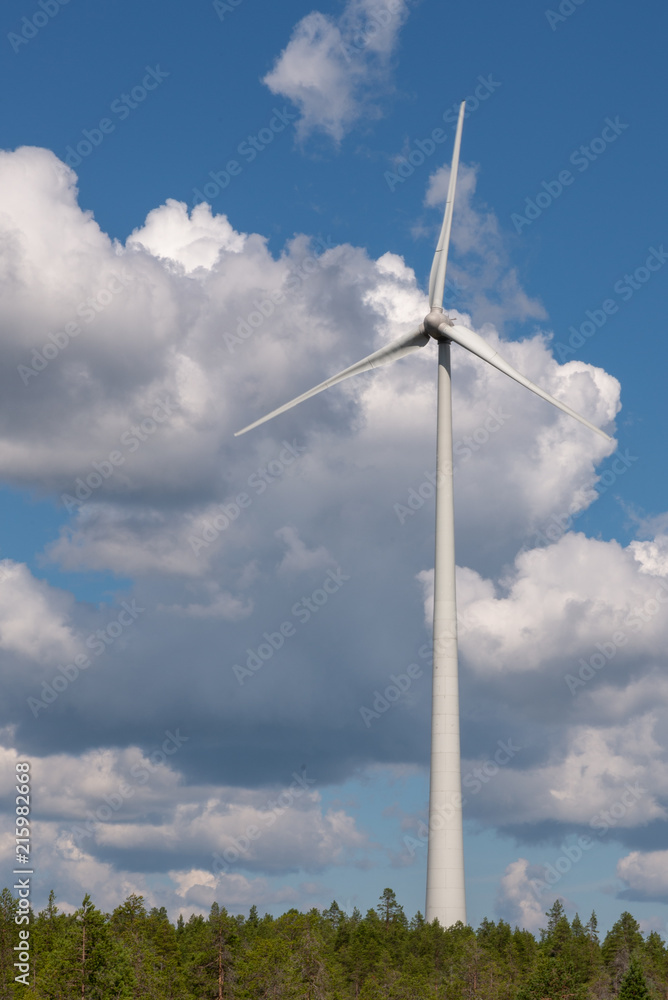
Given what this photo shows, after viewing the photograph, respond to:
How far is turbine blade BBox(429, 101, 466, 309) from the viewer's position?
128 meters

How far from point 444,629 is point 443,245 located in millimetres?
43129

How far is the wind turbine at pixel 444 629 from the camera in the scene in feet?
378

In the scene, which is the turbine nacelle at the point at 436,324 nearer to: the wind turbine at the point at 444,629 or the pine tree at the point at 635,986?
the wind turbine at the point at 444,629

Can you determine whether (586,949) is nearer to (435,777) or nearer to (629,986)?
(435,777)

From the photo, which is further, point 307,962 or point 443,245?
point 443,245

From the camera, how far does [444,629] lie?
119 meters

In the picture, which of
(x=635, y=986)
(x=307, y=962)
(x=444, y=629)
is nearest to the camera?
(x=635, y=986)

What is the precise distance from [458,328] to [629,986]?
215 feet

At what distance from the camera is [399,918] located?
182 meters

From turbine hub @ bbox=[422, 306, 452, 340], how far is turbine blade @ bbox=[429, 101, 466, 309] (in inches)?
102

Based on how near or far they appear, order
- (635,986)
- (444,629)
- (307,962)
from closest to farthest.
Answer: (635,986), (307,962), (444,629)

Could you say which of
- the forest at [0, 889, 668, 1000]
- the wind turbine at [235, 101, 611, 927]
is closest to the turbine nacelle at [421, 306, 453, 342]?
the wind turbine at [235, 101, 611, 927]

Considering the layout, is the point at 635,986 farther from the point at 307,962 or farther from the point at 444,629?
the point at 444,629

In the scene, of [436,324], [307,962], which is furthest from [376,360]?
[307,962]
